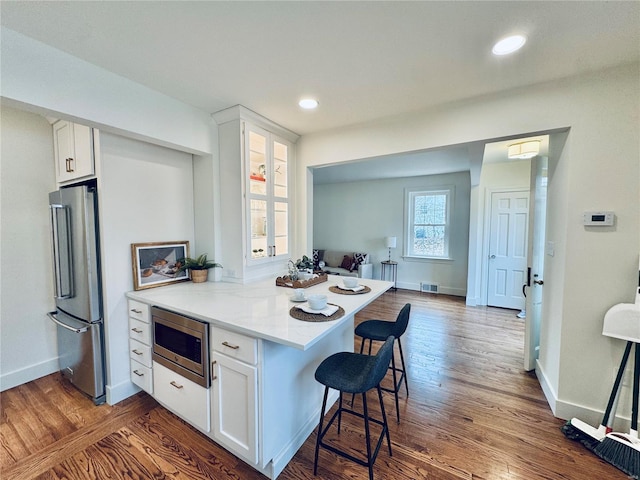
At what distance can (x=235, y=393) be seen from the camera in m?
1.56

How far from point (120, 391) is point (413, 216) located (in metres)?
5.73

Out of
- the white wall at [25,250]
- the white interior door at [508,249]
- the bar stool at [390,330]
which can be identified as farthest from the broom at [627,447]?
the white wall at [25,250]

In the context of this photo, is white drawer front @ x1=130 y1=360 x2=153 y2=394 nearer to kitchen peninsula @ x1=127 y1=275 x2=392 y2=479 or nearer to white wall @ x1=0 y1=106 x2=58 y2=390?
kitchen peninsula @ x1=127 y1=275 x2=392 y2=479

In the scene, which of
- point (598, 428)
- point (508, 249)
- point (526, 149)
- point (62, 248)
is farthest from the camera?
point (508, 249)

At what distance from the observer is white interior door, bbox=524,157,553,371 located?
2.63 meters

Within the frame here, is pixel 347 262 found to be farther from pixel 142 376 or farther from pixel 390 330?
pixel 142 376

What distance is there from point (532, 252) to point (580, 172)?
1010mm

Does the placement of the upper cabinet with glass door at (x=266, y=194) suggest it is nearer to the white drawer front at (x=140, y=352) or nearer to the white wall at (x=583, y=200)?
the white drawer front at (x=140, y=352)

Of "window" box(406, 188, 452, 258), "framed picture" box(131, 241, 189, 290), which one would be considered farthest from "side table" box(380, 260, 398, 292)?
"framed picture" box(131, 241, 189, 290)

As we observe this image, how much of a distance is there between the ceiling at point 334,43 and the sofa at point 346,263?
4.06 metres

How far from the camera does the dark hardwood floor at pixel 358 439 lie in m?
1.60

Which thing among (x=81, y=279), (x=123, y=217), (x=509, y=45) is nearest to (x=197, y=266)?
(x=123, y=217)

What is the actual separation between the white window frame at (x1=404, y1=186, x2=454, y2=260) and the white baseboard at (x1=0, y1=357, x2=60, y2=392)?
5912mm

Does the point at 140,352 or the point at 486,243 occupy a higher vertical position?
the point at 486,243
